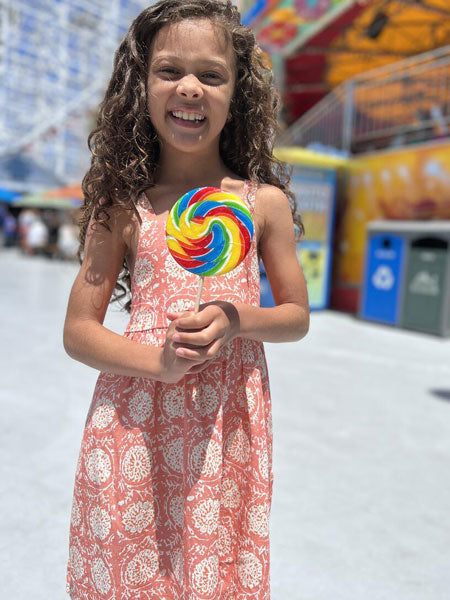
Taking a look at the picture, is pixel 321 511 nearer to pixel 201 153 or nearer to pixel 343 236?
pixel 201 153

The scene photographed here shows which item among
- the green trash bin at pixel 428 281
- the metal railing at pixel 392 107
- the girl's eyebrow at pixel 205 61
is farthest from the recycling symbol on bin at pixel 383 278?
the girl's eyebrow at pixel 205 61

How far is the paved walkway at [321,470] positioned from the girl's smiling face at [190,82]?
74cm

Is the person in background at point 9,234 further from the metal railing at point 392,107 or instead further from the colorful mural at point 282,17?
the metal railing at point 392,107

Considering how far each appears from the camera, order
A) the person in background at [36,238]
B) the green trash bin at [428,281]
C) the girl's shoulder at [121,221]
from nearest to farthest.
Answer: the girl's shoulder at [121,221] < the green trash bin at [428,281] < the person in background at [36,238]

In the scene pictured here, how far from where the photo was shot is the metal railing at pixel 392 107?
8.05m

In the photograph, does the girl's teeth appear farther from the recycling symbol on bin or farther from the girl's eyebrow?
the recycling symbol on bin

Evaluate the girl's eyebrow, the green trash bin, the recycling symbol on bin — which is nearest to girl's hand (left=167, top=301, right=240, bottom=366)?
the girl's eyebrow

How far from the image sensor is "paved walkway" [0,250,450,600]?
7.07 feet

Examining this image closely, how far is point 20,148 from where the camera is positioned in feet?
86.7

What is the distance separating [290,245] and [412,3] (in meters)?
11.2

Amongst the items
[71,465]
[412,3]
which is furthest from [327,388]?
[412,3]

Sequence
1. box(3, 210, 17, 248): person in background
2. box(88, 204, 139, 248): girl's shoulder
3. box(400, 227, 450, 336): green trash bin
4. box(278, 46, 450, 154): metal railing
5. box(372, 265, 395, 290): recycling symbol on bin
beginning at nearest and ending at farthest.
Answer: box(88, 204, 139, 248): girl's shoulder, box(400, 227, 450, 336): green trash bin, box(372, 265, 395, 290): recycling symbol on bin, box(278, 46, 450, 154): metal railing, box(3, 210, 17, 248): person in background

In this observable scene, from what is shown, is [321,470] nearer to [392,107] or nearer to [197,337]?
[197,337]

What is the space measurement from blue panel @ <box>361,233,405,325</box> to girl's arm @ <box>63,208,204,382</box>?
264 inches
